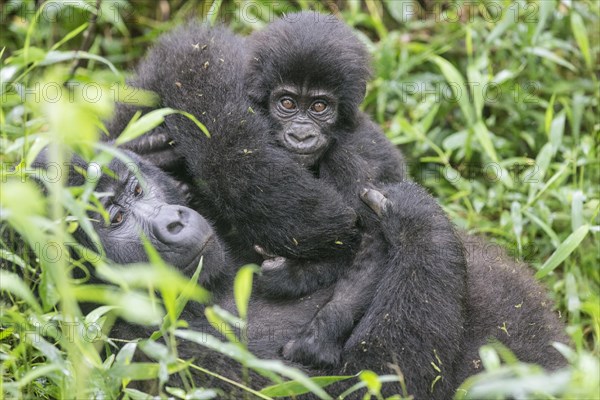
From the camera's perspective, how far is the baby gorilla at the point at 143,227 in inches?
122

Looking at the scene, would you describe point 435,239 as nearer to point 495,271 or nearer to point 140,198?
point 495,271

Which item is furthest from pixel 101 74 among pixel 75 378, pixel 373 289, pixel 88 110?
pixel 88 110

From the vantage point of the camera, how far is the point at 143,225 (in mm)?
3189

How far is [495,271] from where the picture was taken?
11.7 ft

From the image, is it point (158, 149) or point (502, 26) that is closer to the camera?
point (158, 149)

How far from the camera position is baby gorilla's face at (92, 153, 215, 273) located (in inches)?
122

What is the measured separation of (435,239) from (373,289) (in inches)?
11.8

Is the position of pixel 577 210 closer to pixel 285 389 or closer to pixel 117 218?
pixel 285 389

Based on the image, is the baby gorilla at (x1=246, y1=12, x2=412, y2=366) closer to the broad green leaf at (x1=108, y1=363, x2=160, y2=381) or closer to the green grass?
the green grass

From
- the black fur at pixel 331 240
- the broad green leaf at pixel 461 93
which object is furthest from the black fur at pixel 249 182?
the broad green leaf at pixel 461 93

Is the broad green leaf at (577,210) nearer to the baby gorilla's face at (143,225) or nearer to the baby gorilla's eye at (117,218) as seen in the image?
the baby gorilla's face at (143,225)

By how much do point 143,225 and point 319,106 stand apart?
37.8 inches

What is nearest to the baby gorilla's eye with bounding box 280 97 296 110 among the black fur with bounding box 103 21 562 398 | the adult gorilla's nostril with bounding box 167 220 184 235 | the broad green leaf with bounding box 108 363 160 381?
the black fur with bounding box 103 21 562 398

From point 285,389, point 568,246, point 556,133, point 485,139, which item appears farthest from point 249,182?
point 556,133
